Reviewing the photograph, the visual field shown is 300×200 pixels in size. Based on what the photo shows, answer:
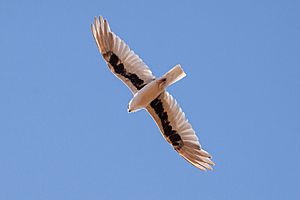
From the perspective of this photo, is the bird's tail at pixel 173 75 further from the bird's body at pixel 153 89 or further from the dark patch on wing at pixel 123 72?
the dark patch on wing at pixel 123 72

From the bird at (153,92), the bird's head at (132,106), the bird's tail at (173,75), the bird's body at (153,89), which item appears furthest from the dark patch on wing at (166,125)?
the bird's tail at (173,75)

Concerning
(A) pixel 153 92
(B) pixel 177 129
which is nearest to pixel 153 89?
(A) pixel 153 92

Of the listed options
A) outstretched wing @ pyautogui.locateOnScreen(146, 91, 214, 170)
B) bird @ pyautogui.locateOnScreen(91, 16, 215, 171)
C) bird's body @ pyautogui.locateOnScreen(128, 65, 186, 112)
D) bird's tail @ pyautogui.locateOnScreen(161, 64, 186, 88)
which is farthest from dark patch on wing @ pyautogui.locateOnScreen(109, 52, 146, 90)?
bird's tail @ pyautogui.locateOnScreen(161, 64, 186, 88)

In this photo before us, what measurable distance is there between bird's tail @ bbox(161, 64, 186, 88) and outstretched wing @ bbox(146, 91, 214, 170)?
2.47 feet

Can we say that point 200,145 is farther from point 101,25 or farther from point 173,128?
point 101,25

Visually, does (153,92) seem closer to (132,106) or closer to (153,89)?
(153,89)

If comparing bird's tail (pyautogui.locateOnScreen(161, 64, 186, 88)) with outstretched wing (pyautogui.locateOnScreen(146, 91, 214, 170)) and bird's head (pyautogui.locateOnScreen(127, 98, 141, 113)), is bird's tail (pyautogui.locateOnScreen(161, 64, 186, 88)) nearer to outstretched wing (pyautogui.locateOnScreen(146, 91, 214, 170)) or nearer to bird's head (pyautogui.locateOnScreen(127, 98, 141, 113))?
outstretched wing (pyautogui.locateOnScreen(146, 91, 214, 170))

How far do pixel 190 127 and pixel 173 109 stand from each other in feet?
2.51

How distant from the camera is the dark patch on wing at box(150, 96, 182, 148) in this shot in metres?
20.9

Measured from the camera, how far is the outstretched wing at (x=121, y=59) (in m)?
20.5

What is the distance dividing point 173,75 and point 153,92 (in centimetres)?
78

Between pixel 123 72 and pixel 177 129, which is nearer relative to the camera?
pixel 123 72

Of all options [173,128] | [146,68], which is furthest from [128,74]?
[173,128]

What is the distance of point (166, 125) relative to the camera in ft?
69.6
